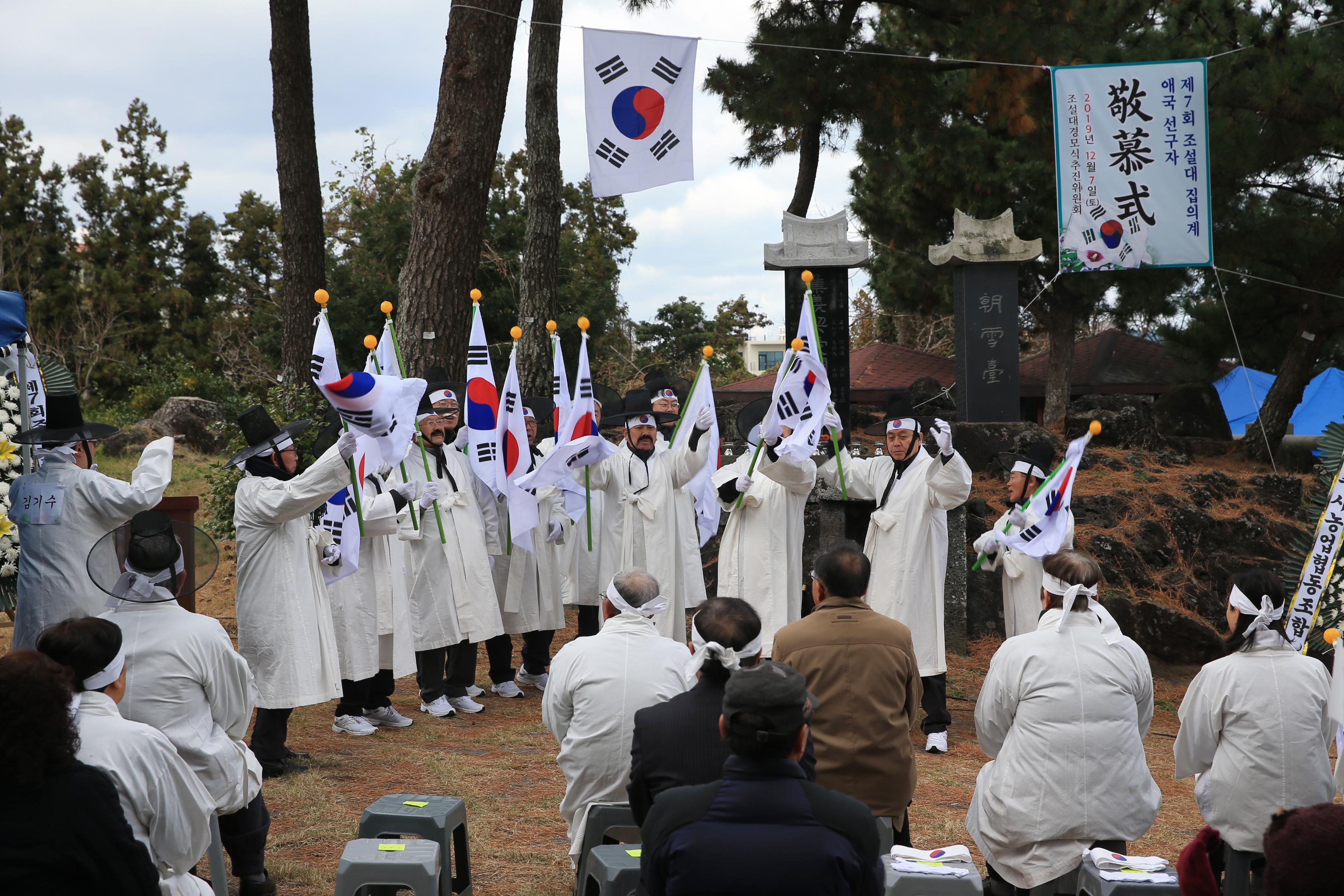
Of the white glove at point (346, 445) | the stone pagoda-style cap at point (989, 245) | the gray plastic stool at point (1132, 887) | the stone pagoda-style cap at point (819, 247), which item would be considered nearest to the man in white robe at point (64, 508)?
the white glove at point (346, 445)

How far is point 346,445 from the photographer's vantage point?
5547 mm

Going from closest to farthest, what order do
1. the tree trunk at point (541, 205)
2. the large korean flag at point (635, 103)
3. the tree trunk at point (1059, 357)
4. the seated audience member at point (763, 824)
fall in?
the seated audience member at point (763, 824)
the large korean flag at point (635, 103)
the tree trunk at point (541, 205)
the tree trunk at point (1059, 357)

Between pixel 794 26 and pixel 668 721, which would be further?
pixel 794 26

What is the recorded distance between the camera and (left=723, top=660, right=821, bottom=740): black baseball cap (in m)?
2.46

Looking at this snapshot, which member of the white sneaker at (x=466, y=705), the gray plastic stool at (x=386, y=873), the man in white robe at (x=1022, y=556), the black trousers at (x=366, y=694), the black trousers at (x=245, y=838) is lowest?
the white sneaker at (x=466, y=705)

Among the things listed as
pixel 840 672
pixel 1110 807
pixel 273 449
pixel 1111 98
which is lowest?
pixel 1110 807

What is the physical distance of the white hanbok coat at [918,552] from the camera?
7266 mm

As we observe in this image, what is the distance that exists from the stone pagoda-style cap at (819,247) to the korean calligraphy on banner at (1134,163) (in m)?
1.96

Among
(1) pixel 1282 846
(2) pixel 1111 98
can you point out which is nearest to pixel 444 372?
(2) pixel 1111 98

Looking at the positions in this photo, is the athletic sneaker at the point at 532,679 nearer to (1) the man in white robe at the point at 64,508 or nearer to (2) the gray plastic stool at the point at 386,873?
(1) the man in white robe at the point at 64,508

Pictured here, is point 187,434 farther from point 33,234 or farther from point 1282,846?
point 1282,846

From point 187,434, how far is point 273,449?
12891mm

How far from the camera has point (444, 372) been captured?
8.69m

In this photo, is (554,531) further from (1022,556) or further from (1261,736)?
(1261,736)
